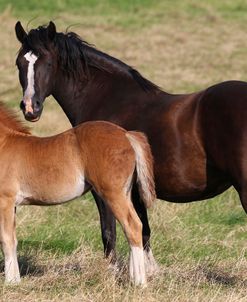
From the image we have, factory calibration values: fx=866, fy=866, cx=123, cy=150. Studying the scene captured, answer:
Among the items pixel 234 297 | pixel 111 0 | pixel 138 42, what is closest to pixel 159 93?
pixel 234 297

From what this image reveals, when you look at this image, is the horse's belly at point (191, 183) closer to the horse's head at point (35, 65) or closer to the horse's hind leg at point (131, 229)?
the horse's hind leg at point (131, 229)

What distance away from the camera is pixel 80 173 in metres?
6.24

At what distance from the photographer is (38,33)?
7152 mm

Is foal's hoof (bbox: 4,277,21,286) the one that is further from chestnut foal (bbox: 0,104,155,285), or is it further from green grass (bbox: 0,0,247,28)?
green grass (bbox: 0,0,247,28)

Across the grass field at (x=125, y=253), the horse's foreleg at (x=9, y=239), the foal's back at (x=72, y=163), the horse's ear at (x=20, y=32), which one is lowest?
the grass field at (x=125, y=253)

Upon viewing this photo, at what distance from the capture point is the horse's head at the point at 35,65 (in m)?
7.03

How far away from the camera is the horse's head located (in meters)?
7.03

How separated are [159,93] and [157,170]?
2.44ft

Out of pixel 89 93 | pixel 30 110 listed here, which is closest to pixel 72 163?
pixel 30 110

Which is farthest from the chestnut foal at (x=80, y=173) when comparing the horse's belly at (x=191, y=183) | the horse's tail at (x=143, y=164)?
the horse's belly at (x=191, y=183)

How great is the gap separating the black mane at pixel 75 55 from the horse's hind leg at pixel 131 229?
1.32 meters

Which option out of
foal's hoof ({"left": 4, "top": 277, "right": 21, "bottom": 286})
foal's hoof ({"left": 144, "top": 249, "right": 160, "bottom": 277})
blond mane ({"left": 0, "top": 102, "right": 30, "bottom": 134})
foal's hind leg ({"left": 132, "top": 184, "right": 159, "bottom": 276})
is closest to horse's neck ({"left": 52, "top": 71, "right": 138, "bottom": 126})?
blond mane ({"left": 0, "top": 102, "right": 30, "bottom": 134})

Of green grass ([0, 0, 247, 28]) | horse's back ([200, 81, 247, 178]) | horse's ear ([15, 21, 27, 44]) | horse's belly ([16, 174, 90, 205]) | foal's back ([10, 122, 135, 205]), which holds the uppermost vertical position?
horse's ear ([15, 21, 27, 44])

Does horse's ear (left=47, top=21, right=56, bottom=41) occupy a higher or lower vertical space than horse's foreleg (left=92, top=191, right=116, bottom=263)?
higher
